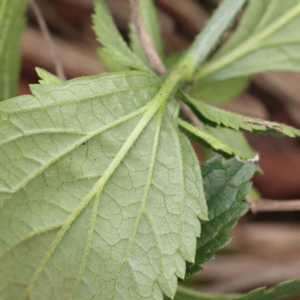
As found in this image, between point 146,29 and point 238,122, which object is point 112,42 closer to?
point 146,29

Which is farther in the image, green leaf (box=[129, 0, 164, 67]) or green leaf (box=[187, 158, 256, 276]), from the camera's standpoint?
green leaf (box=[129, 0, 164, 67])

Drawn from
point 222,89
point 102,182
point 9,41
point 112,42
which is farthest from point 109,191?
point 222,89

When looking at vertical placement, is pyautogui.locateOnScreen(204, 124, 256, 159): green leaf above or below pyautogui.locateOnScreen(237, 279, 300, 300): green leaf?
above

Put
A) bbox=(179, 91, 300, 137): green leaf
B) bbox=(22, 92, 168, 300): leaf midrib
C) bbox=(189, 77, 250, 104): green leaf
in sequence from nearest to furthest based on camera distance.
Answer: bbox=(22, 92, 168, 300): leaf midrib < bbox=(179, 91, 300, 137): green leaf < bbox=(189, 77, 250, 104): green leaf

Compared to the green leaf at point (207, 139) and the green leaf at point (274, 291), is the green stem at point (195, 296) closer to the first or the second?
the green leaf at point (274, 291)

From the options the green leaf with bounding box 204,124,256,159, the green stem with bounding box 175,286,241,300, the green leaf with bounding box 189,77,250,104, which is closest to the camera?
the green stem with bounding box 175,286,241,300

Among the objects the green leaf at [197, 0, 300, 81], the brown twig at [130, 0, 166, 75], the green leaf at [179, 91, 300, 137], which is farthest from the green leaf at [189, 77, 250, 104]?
the green leaf at [179, 91, 300, 137]

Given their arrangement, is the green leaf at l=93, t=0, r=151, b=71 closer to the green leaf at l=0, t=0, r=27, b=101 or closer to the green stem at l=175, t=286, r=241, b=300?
the green leaf at l=0, t=0, r=27, b=101

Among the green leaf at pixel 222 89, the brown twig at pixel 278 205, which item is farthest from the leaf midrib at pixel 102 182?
the green leaf at pixel 222 89
